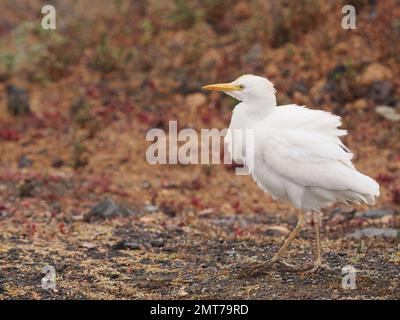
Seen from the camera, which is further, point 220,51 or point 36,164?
point 220,51

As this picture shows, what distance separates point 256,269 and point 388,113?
588 centimetres

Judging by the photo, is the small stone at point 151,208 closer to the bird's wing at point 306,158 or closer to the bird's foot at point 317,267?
the bird's foot at point 317,267

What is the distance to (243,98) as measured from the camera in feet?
24.7

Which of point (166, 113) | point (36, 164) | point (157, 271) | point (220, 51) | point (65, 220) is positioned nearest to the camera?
point (157, 271)

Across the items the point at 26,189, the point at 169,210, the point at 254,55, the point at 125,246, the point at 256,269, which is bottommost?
the point at 256,269

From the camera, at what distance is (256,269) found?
7.28 meters

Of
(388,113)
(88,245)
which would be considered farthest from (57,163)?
(388,113)

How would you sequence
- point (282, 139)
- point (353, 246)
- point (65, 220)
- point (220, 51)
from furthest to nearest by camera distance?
point (220, 51) < point (65, 220) < point (353, 246) < point (282, 139)

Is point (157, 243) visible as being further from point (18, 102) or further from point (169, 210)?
point (18, 102)

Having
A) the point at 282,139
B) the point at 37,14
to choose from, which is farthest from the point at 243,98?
the point at 37,14

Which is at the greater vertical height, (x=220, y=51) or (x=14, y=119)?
(x=220, y=51)

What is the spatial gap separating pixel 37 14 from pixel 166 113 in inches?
196

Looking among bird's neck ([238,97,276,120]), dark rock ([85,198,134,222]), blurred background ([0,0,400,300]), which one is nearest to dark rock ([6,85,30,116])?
blurred background ([0,0,400,300])

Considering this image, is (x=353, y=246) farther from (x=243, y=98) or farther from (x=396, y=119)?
(x=396, y=119)
